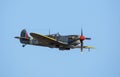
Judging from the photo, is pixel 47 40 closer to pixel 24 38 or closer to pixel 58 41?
pixel 58 41

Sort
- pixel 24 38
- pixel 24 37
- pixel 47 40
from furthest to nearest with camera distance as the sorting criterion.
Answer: pixel 24 37 → pixel 24 38 → pixel 47 40

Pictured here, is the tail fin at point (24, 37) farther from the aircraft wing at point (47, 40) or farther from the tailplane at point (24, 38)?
the aircraft wing at point (47, 40)

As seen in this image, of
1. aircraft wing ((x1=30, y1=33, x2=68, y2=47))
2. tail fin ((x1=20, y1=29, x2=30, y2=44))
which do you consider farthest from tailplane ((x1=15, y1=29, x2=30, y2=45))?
aircraft wing ((x1=30, y1=33, x2=68, y2=47))

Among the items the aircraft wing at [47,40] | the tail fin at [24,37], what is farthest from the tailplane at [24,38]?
the aircraft wing at [47,40]

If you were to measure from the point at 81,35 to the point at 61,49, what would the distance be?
3493 mm

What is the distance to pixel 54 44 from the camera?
3694cm

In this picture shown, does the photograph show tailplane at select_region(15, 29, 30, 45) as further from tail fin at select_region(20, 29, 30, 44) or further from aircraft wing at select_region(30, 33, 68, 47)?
aircraft wing at select_region(30, 33, 68, 47)

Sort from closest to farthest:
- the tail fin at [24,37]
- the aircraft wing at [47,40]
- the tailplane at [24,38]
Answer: the aircraft wing at [47,40]
the tailplane at [24,38]
the tail fin at [24,37]

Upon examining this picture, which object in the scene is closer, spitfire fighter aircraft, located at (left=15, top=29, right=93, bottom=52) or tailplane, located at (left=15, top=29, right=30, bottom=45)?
spitfire fighter aircraft, located at (left=15, top=29, right=93, bottom=52)

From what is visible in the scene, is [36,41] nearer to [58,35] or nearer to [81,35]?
[58,35]

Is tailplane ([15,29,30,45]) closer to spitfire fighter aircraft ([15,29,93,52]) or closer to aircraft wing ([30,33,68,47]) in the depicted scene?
spitfire fighter aircraft ([15,29,93,52])

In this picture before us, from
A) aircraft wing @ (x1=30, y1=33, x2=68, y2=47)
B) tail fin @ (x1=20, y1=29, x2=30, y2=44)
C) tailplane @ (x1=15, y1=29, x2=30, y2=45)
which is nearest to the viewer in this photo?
aircraft wing @ (x1=30, y1=33, x2=68, y2=47)

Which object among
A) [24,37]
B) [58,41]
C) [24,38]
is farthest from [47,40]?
[24,37]

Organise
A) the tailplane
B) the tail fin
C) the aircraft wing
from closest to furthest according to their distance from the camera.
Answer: the aircraft wing → the tailplane → the tail fin
